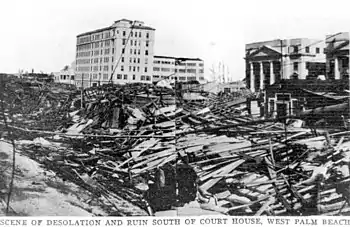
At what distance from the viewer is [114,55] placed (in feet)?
10.8

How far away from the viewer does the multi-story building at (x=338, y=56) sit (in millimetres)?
3176

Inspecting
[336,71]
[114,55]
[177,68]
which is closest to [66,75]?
[114,55]

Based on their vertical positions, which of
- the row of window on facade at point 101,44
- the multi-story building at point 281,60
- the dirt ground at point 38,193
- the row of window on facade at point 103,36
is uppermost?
the row of window on facade at point 103,36

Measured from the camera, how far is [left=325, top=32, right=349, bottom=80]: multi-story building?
10.4ft

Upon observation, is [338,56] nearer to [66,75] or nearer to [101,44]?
[101,44]

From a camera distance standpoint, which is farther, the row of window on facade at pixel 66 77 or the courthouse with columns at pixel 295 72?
the row of window on facade at pixel 66 77

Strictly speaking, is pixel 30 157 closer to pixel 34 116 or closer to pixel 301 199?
pixel 34 116

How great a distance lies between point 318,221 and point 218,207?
97 cm

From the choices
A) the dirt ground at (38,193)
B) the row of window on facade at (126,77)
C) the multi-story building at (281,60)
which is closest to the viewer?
the dirt ground at (38,193)

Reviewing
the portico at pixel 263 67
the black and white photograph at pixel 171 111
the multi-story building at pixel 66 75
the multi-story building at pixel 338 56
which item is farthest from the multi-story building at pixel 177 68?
the multi-story building at pixel 338 56

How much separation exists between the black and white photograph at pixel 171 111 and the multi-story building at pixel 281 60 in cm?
1

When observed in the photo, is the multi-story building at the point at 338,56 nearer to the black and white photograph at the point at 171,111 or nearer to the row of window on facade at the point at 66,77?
the black and white photograph at the point at 171,111

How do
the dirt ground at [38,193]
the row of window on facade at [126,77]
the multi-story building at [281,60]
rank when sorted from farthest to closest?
the row of window on facade at [126,77]
the multi-story building at [281,60]
the dirt ground at [38,193]

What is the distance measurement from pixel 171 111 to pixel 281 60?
1235 mm
